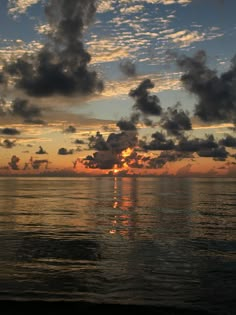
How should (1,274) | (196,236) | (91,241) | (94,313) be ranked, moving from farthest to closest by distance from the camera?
(196,236) → (91,241) → (1,274) → (94,313)

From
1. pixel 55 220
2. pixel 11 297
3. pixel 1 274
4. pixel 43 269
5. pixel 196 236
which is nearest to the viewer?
pixel 11 297

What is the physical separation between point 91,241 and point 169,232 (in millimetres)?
10960

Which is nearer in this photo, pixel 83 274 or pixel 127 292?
pixel 127 292

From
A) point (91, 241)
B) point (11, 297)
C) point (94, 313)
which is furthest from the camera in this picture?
point (91, 241)

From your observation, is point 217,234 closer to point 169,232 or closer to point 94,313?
point 169,232

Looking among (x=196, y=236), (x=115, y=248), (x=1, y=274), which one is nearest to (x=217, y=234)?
(x=196, y=236)

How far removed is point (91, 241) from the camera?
1500 inches

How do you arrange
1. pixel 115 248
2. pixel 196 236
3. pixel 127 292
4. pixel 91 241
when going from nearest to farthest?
pixel 127 292
pixel 115 248
pixel 91 241
pixel 196 236

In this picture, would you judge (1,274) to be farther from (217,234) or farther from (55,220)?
(55,220)

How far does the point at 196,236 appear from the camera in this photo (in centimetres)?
4206

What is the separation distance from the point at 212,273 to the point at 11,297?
13.3 m

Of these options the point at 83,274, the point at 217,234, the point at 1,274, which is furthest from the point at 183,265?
the point at 217,234

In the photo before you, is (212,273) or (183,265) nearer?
(212,273)

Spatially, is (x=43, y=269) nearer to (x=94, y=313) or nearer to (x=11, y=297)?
(x=11, y=297)
